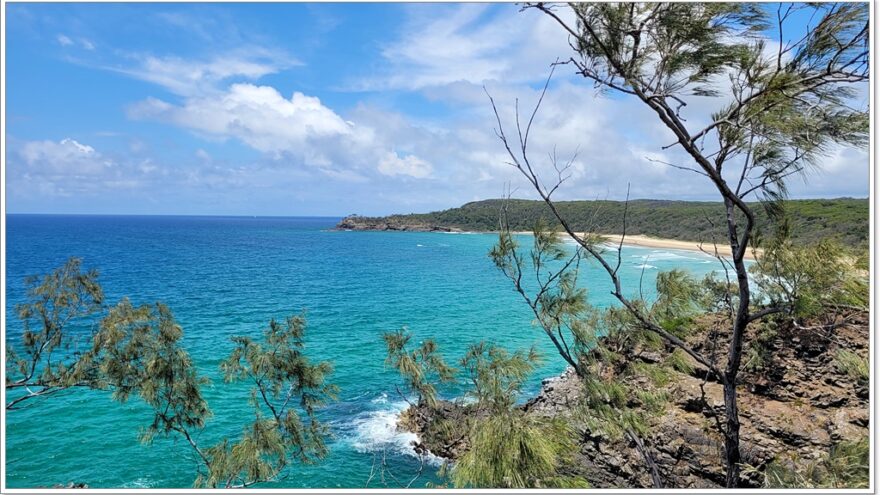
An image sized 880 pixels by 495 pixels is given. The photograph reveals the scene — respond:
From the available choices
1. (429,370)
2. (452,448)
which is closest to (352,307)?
(452,448)

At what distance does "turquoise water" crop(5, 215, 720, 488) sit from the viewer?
8.86 m

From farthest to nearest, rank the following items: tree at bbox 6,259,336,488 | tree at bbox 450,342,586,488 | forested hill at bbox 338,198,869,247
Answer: tree at bbox 6,259,336,488
forested hill at bbox 338,198,869,247
tree at bbox 450,342,586,488

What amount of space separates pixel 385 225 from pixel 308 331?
7079cm

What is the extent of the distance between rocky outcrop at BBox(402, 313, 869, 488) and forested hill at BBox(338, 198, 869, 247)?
2.13 meters

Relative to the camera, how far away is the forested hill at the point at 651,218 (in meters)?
4.12

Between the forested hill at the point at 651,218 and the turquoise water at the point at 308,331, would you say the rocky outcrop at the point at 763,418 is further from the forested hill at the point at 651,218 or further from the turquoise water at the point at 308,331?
the turquoise water at the point at 308,331

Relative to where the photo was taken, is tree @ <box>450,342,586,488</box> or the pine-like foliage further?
the pine-like foliage

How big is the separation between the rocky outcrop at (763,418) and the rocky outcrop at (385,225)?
72049 mm

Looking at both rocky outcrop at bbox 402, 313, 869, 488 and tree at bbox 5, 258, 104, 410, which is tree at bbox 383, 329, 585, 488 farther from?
tree at bbox 5, 258, 104, 410

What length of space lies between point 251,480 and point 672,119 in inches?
228

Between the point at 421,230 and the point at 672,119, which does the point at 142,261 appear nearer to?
the point at 672,119

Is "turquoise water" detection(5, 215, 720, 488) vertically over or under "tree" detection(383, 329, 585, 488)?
under

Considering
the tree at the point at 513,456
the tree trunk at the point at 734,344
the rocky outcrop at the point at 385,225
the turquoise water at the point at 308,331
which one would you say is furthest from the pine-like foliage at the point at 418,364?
the rocky outcrop at the point at 385,225

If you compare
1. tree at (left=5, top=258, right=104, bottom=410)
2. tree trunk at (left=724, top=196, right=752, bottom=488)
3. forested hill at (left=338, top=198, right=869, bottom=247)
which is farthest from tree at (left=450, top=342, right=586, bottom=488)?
tree at (left=5, top=258, right=104, bottom=410)
